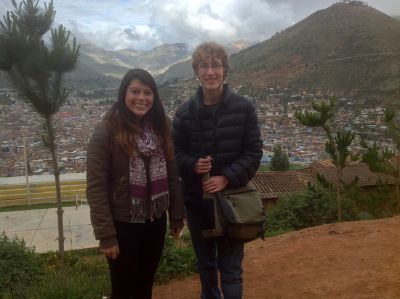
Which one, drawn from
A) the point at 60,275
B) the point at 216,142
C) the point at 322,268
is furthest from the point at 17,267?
the point at 322,268

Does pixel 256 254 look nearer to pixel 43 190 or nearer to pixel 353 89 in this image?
pixel 43 190

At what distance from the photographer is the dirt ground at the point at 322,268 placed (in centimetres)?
294

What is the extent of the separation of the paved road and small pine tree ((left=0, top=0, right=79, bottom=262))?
9.84ft

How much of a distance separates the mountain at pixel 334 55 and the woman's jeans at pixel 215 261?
1107 inches

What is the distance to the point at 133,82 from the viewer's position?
1966 mm

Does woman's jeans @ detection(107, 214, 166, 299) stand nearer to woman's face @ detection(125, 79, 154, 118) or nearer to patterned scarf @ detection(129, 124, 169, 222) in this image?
patterned scarf @ detection(129, 124, 169, 222)

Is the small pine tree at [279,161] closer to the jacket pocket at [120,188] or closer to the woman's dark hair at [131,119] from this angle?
the woman's dark hair at [131,119]

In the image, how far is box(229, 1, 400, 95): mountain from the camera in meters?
33.5

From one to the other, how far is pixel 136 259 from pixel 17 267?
2.05 metres

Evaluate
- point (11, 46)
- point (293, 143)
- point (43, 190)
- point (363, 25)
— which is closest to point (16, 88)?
point (11, 46)

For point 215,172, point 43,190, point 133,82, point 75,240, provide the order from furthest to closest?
point 43,190 < point 75,240 < point 215,172 < point 133,82

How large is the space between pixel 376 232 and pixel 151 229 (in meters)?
3.01

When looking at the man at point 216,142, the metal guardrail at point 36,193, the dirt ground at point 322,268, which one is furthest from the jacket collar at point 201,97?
the metal guardrail at point 36,193

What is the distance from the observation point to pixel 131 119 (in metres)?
1.97
